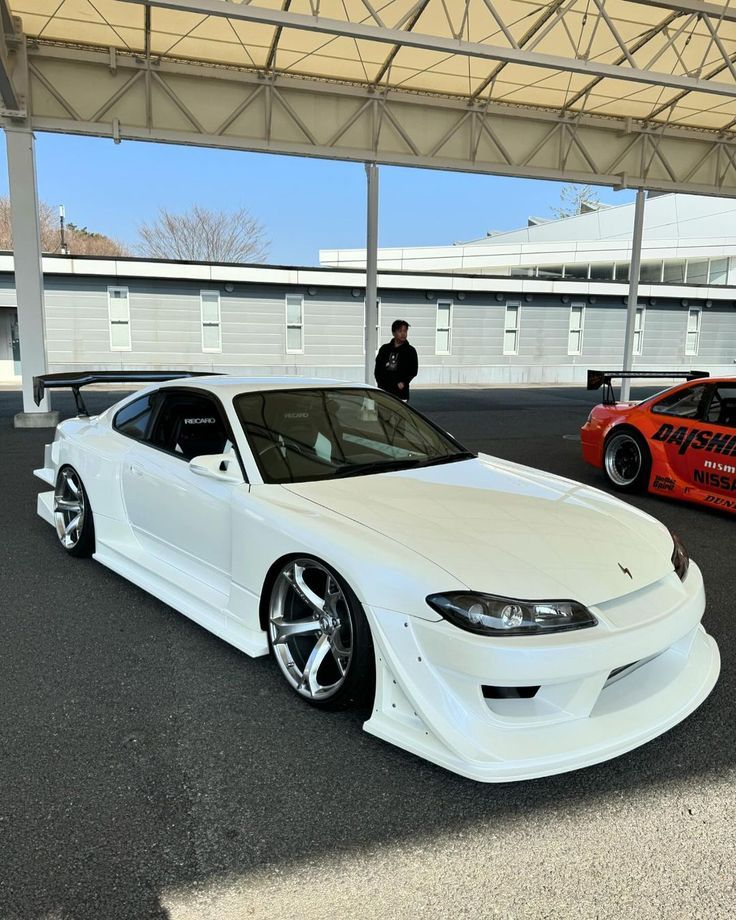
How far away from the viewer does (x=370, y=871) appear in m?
2.06

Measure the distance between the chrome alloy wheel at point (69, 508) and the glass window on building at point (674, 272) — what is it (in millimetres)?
37121

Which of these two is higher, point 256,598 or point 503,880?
point 256,598

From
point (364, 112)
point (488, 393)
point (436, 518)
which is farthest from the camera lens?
point (488, 393)

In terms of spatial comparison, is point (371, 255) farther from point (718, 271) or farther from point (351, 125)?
point (718, 271)

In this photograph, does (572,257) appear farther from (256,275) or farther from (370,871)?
(370,871)

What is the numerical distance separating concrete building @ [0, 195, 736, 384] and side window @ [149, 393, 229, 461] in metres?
14.8

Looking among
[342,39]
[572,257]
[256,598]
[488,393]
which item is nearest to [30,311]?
[342,39]

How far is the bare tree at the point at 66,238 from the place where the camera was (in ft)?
161

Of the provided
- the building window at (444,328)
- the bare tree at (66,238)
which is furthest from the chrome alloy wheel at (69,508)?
the bare tree at (66,238)

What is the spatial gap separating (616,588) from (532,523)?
0.49 metres

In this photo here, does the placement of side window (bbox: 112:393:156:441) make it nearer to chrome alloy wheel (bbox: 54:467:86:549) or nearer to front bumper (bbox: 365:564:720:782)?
chrome alloy wheel (bbox: 54:467:86:549)

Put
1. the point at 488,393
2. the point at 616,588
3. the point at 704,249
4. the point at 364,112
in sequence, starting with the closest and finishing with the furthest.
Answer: the point at 616,588
the point at 364,112
the point at 488,393
the point at 704,249

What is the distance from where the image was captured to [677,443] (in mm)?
6445

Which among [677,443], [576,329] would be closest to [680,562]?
[677,443]
